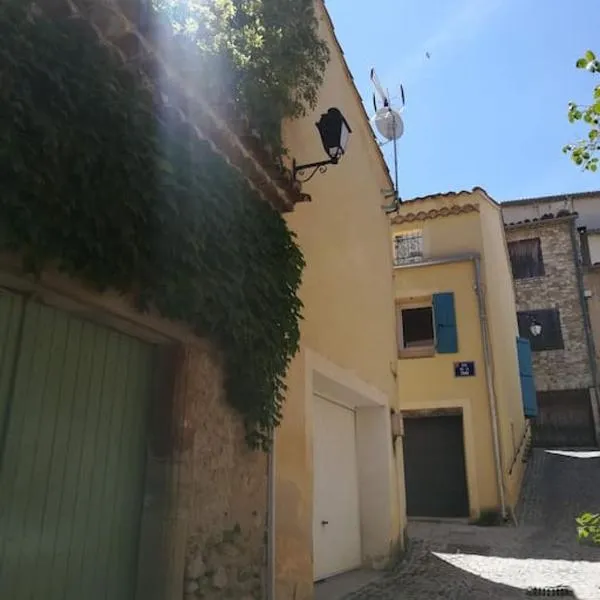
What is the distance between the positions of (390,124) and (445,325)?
462 cm

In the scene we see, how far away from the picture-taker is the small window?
13211 millimetres

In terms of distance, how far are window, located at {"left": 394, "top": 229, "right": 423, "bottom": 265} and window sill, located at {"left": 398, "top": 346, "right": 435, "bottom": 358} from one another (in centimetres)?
203

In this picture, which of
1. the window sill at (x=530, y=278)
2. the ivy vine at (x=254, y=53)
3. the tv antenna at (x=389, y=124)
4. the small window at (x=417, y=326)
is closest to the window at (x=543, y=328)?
the window sill at (x=530, y=278)

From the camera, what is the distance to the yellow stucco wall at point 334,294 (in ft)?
16.0

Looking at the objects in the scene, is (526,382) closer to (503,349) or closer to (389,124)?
(503,349)

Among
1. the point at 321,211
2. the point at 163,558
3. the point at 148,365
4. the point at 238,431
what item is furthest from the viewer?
the point at 321,211

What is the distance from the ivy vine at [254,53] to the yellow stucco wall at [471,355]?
7955 mm

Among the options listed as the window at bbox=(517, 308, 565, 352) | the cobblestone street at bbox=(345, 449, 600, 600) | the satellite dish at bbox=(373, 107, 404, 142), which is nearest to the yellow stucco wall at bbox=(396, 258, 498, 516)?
the cobblestone street at bbox=(345, 449, 600, 600)

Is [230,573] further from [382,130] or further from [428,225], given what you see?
[428,225]

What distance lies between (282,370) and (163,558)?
162 cm

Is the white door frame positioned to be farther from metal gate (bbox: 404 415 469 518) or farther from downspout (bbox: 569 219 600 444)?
downspout (bbox: 569 219 600 444)

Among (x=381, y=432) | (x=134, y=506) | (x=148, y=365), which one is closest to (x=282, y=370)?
(x=148, y=365)

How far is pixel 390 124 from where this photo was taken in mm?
9750

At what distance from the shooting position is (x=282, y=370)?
444 centimetres
